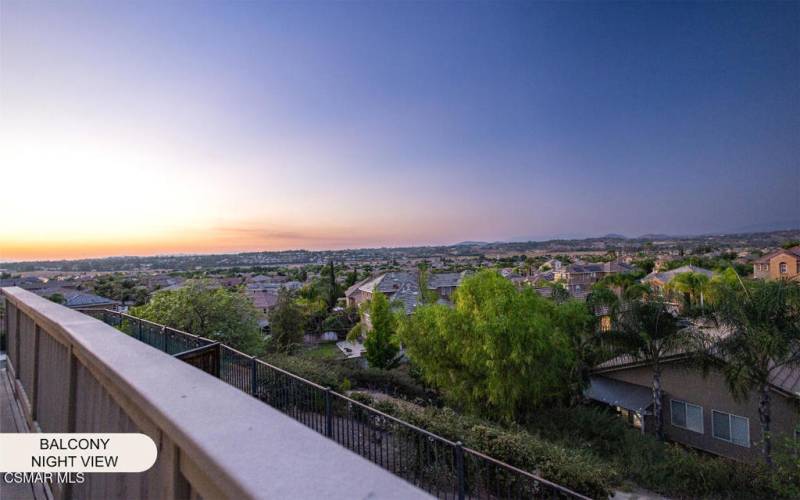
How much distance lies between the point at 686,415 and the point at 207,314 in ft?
56.9

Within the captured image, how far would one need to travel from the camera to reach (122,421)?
1.35 m

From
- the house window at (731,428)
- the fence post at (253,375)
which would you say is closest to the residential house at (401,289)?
the house window at (731,428)

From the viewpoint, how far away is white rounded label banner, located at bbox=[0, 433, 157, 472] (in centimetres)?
115

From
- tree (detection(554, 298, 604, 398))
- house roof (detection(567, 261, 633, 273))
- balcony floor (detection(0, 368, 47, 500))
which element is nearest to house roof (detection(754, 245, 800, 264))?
house roof (detection(567, 261, 633, 273))

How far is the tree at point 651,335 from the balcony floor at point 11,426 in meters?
15.9

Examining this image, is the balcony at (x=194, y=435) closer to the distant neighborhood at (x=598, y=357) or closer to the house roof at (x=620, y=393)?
the distant neighborhood at (x=598, y=357)

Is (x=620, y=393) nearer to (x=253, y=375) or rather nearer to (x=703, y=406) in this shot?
(x=703, y=406)

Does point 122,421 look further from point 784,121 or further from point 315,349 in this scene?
point 784,121

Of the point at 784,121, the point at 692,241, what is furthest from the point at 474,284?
the point at 692,241

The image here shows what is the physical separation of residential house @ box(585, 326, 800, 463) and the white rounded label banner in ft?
51.1

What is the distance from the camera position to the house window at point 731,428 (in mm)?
12375

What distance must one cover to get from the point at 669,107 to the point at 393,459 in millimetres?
39806

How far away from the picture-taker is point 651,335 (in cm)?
1391

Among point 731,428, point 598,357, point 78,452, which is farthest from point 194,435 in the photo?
point 598,357
